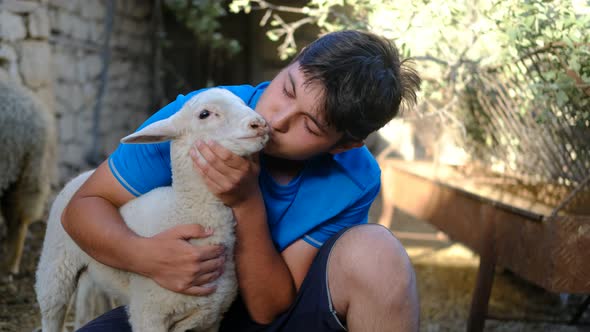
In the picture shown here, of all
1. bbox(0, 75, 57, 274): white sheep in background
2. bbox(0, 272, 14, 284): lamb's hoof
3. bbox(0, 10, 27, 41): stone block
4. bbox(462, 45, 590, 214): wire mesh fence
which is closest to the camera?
bbox(462, 45, 590, 214): wire mesh fence

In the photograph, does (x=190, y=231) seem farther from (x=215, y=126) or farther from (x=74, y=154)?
(x=74, y=154)

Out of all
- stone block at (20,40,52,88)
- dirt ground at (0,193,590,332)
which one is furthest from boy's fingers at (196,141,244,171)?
stone block at (20,40,52,88)

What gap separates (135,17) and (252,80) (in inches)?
55.0

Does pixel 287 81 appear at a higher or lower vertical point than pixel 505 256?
higher

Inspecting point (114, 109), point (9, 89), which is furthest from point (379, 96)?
point (114, 109)

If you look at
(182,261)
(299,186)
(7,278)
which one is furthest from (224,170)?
(7,278)

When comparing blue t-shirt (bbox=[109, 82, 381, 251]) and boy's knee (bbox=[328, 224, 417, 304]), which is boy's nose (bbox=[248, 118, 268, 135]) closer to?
blue t-shirt (bbox=[109, 82, 381, 251])

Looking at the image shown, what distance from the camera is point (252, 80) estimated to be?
6645 millimetres

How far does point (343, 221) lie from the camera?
1.70 metres

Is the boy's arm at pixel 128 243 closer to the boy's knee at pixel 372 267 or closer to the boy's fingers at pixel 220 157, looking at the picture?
the boy's fingers at pixel 220 157

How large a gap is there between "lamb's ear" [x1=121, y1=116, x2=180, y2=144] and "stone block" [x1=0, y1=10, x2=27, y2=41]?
2.86 metres

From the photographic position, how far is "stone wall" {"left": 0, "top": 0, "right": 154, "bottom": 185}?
3955 mm

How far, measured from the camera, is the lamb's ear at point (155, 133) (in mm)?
1365

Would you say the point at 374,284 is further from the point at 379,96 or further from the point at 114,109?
the point at 114,109
